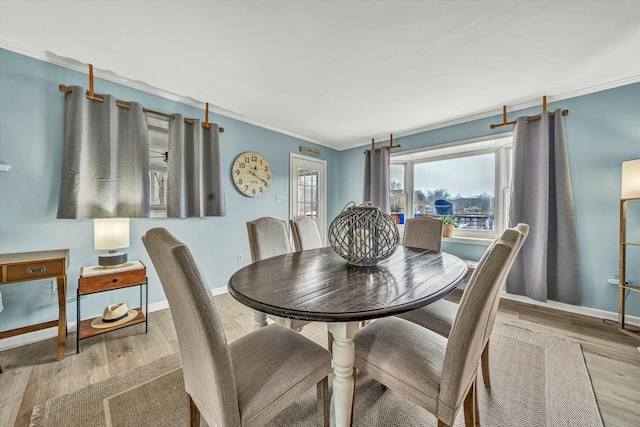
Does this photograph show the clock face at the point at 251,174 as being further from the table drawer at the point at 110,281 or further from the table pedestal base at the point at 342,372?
the table pedestal base at the point at 342,372

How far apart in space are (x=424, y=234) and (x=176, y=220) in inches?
105

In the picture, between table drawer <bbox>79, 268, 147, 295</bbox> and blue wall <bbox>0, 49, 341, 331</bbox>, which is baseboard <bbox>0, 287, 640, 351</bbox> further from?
table drawer <bbox>79, 268, 147, 295</bbox>

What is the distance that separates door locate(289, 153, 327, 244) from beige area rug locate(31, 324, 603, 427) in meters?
2.76

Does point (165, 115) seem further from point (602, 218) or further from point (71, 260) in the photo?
point (602, 218)

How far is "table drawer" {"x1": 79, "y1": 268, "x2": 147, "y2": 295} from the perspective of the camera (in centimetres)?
190

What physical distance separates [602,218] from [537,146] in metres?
0.93

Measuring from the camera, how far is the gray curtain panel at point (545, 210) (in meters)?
2.52

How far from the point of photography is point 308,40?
1.77m

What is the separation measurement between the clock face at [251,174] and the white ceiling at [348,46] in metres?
0.84

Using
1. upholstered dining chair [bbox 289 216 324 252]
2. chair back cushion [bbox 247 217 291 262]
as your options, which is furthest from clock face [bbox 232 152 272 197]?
chair back cushion [bbox 247 217 291 262]

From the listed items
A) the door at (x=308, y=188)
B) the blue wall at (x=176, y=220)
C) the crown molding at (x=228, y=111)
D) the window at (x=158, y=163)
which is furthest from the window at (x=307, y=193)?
the window at (x=158, y=163)

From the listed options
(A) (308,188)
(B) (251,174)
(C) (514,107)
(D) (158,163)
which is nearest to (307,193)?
(A) (308,188)

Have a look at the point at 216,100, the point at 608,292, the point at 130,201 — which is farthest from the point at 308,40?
the point at 608,292

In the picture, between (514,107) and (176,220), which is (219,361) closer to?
(176,220)
